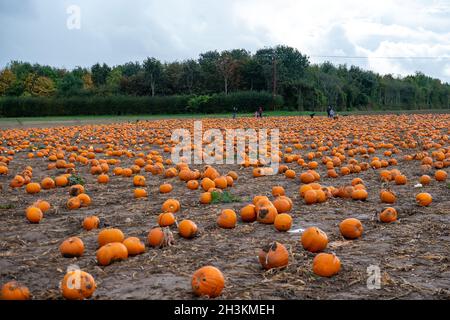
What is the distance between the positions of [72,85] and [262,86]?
26.3m

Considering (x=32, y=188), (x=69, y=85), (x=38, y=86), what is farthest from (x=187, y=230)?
(x=38, y=86)

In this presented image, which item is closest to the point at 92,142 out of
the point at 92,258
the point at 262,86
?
the point at 92,258

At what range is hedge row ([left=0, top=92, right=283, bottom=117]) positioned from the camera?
5328 centimetres

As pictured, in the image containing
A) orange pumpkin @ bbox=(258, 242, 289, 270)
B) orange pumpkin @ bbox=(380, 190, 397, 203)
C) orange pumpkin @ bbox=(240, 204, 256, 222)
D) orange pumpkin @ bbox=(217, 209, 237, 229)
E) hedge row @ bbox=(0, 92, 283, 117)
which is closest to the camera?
orange pumpkin @ bbox=(258, 242, 289, 270)

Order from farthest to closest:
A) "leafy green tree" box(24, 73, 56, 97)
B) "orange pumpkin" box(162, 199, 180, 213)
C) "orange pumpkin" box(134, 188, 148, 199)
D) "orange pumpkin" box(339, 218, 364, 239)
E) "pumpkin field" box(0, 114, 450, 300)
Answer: "leafy green tree" box(24, 73, 56, 97)
"orange pumpkin" box(134, 188, 148, 199)
"orange pumpkin" box(162, 199, 180, 213)
"orange pumpkin" box(339, 218, 364, 239)
"pumpkin field" box(0, 114, 450, 300)

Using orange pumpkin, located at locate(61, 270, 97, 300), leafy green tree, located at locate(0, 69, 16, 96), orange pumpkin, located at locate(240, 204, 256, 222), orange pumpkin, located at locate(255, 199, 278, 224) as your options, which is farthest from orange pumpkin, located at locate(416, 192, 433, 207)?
leafy green tree, located at locate(0, 69, 16, 96)

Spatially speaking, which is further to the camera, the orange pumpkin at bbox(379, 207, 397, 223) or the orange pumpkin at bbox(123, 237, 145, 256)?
the orange pumpkin at bbox(379, 207, 397, 223)

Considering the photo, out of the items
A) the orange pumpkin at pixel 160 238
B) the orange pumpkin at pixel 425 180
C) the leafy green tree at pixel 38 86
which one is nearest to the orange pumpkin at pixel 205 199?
the orange pumpkin at pixel 160 238

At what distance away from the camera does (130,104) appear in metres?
54.7

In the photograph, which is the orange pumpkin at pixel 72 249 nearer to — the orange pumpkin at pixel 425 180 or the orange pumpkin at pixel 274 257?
the orange pumpkin at pixel 274 257

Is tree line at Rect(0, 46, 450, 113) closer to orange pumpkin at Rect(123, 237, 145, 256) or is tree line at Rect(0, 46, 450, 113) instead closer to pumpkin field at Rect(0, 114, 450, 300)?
pumpkin field at Rect(0, 114, 450, 300)

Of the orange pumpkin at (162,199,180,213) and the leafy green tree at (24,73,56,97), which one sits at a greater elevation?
the leafy green tree at (24,73,56,97)

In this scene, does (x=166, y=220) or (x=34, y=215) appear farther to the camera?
(x=34, y=215)

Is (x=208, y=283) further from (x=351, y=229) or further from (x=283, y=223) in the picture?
(x=351, y=229)
